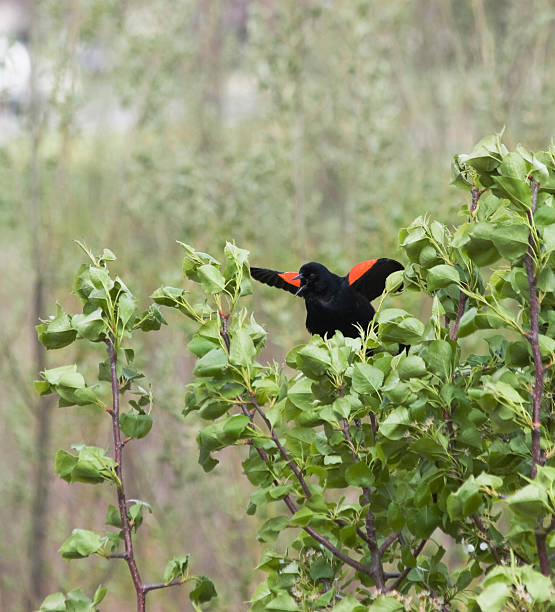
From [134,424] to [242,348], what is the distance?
34 centimetres

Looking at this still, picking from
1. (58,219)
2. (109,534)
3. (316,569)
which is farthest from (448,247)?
(58,219)

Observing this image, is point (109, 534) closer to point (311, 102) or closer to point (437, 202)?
point (437, 202)

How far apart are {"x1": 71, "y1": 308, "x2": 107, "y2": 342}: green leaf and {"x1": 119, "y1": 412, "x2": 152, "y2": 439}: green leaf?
19cm

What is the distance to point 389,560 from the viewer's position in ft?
5.50

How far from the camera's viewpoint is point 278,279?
2445mm

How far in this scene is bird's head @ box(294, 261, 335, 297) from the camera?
236 centimetres

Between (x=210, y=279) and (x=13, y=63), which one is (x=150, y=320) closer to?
(x=210, y=279)

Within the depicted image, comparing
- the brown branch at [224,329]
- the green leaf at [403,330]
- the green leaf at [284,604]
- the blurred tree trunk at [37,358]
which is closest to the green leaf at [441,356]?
the green leaf at [403,330]

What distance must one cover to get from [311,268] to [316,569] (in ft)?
3.47

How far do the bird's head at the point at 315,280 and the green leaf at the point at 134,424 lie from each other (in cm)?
85

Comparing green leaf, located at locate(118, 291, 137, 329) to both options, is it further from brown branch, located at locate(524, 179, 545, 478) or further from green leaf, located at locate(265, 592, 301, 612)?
brown branch, located at locate(524, 179, 545, 478)

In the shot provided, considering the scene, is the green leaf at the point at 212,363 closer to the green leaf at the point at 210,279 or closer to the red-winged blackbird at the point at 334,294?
the green leaf at the point at 210,279

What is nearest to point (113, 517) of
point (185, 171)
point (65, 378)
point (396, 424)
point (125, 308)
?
point (65, 378)

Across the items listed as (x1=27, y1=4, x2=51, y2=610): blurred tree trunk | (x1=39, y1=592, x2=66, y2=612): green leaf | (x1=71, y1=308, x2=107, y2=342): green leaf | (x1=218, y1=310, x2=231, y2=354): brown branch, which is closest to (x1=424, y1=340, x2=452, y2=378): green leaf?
(x1=218, y1=310, x2=231, y2=354): brown branch
